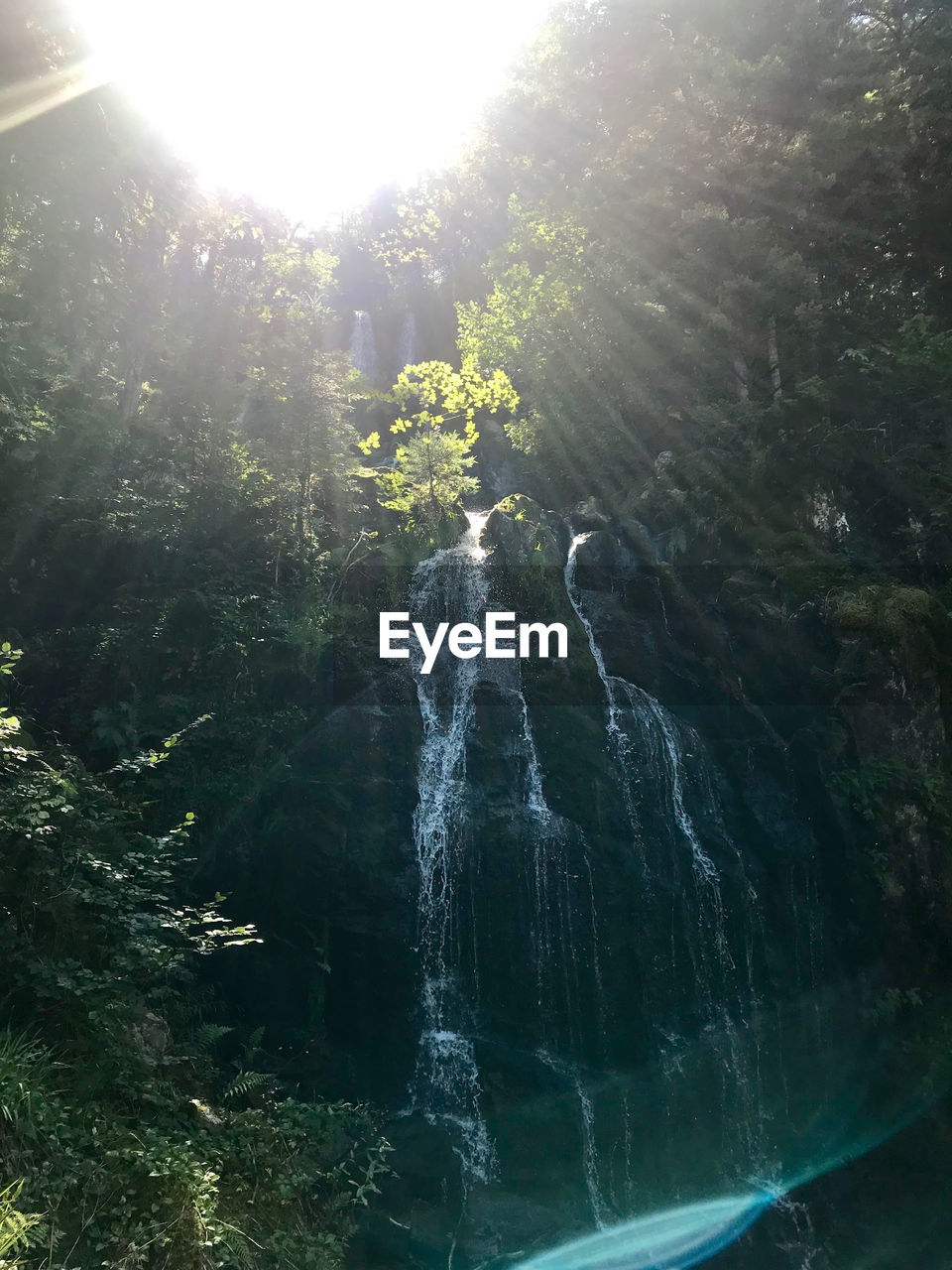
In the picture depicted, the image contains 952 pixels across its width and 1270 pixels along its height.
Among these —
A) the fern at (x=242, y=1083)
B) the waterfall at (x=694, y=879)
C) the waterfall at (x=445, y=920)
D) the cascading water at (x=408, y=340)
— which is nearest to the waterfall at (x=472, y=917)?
the waterfall at (x=445, y=920)

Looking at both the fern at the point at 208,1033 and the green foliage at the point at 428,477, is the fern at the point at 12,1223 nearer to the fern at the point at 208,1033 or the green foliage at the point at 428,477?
the fern at the point at 208,1033

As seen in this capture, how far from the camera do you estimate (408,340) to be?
3512 cm

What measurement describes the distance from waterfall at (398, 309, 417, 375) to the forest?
17.4m

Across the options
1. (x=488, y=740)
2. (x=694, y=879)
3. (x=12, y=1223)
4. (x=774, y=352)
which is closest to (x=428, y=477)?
(x=488, y=740)

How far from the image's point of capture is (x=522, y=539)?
1462 cm

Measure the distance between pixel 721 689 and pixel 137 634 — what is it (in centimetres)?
980

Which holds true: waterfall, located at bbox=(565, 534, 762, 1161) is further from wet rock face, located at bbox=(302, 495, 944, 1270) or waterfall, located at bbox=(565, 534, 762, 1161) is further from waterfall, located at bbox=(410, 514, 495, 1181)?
waterfall, located at bbox=(410, 514, 495, 1181)

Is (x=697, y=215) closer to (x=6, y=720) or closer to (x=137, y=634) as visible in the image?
(x=137, y=634)

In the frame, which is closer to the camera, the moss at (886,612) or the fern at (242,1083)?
the fern at (242,1083)

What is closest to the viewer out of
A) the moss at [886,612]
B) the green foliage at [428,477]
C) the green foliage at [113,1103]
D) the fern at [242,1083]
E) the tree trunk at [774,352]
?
the green foliage at [113,1103]

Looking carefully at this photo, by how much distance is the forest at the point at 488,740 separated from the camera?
7.69m

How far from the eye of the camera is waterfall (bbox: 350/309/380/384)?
3462 centimetres

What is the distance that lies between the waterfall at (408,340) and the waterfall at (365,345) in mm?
1220

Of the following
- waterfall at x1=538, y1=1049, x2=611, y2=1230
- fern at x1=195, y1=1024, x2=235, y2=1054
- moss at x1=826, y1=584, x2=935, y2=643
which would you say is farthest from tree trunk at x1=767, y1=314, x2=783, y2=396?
fern at x1=195, y1=1024, x2=235, y2=1054
